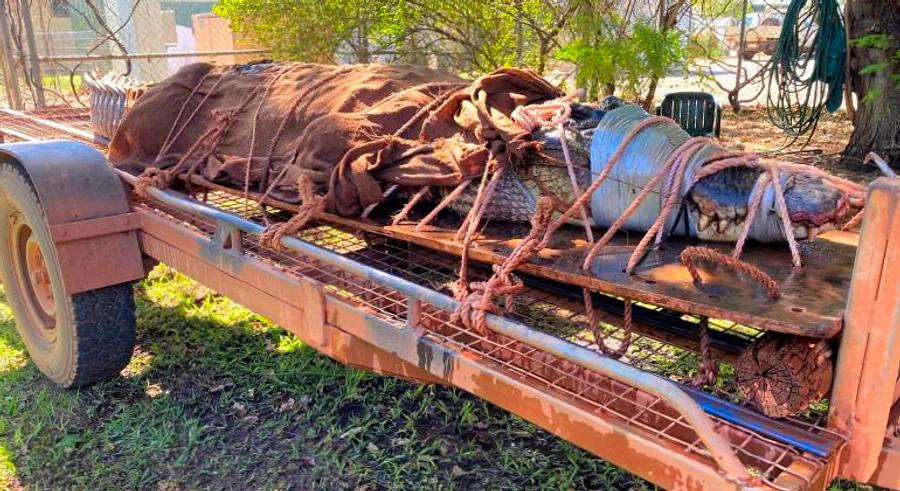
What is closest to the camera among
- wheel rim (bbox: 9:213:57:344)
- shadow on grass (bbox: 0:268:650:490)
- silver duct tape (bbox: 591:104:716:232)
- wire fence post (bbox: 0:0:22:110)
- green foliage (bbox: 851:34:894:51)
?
silver duct tape (bbox: 591:104:716:232)

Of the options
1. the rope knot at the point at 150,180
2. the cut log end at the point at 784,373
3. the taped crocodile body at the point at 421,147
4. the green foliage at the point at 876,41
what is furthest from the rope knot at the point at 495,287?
the green foliage at the point at 876,41

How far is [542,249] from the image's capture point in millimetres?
2176

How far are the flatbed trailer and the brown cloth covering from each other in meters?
0.23

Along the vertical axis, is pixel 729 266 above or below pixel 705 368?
above

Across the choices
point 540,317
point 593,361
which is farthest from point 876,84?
point 593,361

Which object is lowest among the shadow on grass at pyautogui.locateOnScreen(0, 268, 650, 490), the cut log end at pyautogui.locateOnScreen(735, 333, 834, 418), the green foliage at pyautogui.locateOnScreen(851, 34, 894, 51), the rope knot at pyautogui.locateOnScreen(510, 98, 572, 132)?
the shadow on grass at pyautogui.locateOnScreen(0, 268, 650, 490)

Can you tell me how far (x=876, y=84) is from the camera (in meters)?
7.20

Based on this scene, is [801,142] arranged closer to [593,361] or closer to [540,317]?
[540,317]

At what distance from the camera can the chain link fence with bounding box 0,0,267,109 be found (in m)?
6.80

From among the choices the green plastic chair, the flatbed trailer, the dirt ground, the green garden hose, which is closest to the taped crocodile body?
the flatbed trailer

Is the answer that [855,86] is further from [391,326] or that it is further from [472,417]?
[391,326]

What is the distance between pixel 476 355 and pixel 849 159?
6.74m

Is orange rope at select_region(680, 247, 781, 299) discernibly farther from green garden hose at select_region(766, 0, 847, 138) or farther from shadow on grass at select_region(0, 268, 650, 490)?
green garden hose at select_region(766, 0, 847, 138)

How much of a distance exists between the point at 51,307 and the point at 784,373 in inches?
130
